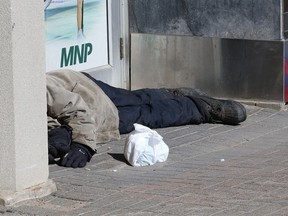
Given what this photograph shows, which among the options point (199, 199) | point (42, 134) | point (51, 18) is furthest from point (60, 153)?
point (51, 18)

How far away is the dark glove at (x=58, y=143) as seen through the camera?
625 cm

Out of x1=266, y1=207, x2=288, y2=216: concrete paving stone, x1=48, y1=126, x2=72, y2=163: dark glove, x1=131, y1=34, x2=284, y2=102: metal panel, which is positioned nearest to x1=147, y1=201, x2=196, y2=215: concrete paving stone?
x1=266, y1=207, x2=288, y2=216: concrete paving stone

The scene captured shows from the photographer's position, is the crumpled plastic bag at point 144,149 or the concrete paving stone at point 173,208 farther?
the crumpled plastic bag at point 144,149

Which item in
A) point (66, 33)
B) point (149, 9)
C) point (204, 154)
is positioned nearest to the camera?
point (204, 154)

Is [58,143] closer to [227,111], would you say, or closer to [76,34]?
[227,111]

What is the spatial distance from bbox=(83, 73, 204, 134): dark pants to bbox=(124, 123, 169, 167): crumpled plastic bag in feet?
3.22

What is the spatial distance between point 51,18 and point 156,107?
4.01 feet

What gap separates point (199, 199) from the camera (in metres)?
5.32

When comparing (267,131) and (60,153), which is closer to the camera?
(60,153)

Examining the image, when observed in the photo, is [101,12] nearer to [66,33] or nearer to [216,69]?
[66,33]

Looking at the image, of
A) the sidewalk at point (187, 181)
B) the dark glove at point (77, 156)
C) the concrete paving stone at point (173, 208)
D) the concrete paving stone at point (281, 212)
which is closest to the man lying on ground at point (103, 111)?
the dark glove at point (77, 156)

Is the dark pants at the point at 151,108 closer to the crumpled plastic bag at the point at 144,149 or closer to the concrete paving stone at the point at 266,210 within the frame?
the crumpled plastic bag at the point at 144,149

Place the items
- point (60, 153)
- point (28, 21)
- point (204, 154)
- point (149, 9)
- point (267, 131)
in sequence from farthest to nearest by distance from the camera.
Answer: point (149, 9), point (267, 131), point (204, 154), point (60, 153), point (28, 21)

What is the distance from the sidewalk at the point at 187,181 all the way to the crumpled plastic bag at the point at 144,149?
0.21 feet
